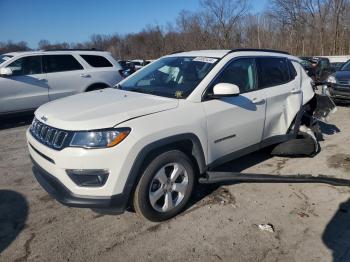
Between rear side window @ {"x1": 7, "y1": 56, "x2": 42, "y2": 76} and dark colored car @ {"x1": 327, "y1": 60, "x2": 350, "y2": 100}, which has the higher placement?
rear side window @ {"x1": 7, "y1": 56, "x2": 42, "y2": 76}

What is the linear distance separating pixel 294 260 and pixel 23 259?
2.41 m

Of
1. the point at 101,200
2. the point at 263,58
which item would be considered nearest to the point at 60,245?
the point at 101,200

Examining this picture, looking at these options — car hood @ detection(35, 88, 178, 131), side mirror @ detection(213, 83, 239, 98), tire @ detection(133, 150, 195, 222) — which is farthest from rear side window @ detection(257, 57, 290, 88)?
tire @ detection(133, 150, 195, 222)

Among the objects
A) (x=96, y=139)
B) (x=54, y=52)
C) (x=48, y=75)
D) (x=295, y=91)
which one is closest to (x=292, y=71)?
(x=295, y=91)

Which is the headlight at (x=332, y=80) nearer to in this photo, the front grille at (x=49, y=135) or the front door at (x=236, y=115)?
the front door at (x=236, y=115)

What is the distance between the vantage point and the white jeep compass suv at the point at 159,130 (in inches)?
124

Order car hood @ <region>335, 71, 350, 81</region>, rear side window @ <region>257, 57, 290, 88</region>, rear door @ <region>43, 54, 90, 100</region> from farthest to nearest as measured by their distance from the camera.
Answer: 1. car hood @ <region>335, 71, 350, 81</region>
2. rear door @ <region>43, 54, 90, 100</region>
3. rear side window @ <region>257, 57, 290, 88</region>

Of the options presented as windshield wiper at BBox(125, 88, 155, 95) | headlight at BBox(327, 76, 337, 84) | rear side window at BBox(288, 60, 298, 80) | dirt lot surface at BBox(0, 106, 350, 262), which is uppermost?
rear side window at BBox(288, 60, 298, 80)

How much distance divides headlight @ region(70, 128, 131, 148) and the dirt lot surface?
971 millimetres

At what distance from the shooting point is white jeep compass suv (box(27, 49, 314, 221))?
3.15 m

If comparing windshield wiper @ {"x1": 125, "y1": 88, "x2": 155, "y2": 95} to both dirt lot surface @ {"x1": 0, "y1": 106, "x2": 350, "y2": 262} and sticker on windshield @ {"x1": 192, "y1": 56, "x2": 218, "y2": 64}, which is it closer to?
sticker on windshield @ {"x1": 192, "y1": 56, "x2": 218, "y2": 64}

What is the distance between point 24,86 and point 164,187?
591 centimetres

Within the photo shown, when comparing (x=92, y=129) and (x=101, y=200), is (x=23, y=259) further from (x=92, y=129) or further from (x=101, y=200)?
(x=92, y=129)

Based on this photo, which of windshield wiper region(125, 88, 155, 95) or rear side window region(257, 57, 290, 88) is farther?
rear side window region(257, 57, 290, 88)
